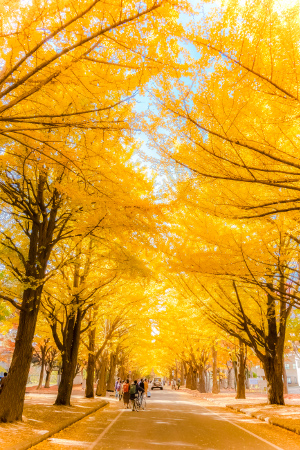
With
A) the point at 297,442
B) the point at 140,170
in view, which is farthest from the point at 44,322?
the point at 297,442

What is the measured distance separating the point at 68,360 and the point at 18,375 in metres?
6.32

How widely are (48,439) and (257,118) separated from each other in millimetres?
7254

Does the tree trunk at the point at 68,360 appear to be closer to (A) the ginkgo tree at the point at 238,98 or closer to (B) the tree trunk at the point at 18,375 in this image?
(B) the tree trunk at the point at 18,375

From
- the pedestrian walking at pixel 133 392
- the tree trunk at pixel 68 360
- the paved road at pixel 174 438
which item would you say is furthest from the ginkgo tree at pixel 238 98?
the pedestrian walking at pixel 133 392

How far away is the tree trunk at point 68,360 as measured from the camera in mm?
15070

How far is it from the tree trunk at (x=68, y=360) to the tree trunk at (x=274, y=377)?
7981 millimetres

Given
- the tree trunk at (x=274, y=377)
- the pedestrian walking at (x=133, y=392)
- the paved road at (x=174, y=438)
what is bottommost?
the paved road at (x=174, y=438)

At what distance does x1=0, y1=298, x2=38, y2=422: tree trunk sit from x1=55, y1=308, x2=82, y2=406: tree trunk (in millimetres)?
5632

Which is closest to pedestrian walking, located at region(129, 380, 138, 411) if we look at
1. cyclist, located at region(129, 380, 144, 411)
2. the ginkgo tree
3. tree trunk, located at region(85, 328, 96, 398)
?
cyclist, located at region(129, 380, 144, 411)

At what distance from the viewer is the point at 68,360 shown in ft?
49.9

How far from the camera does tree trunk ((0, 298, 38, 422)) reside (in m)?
8.98

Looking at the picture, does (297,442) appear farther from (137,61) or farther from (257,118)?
(137,61)

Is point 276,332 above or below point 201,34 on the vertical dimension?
below

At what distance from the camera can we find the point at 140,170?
435 inches
